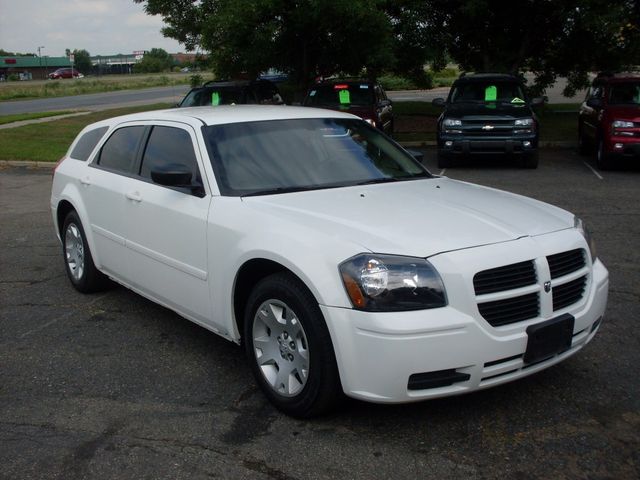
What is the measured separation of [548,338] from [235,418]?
1.67m

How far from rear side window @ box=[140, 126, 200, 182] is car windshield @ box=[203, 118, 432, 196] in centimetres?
17

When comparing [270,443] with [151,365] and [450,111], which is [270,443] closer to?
[151,365]

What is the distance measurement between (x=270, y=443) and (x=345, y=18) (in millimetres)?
13673

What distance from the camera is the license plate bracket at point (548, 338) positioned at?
355 cm

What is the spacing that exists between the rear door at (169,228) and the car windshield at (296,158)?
0.19 meters

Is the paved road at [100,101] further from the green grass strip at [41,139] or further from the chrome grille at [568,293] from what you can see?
the chrome grille at [568,293]

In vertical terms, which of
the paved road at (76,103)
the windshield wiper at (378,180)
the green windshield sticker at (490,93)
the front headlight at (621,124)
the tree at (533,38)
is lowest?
the paved road at (76,103)

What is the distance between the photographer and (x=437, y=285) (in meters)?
3.39

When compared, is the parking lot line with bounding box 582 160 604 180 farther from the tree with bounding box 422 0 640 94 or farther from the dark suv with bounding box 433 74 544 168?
the tree with bounding box 422 0 640 94

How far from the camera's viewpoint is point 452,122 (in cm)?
1380

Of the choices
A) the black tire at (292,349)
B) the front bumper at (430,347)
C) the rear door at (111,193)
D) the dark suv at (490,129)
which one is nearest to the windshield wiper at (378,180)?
the black tire at (292,349)

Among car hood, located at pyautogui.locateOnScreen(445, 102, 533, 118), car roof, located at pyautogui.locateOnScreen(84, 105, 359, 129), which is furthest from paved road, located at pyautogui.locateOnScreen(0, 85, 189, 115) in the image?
car roof, located at pyautogui.locateOnScreen(84, 105, 359, 129)

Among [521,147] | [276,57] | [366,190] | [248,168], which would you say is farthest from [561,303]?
[276,57]

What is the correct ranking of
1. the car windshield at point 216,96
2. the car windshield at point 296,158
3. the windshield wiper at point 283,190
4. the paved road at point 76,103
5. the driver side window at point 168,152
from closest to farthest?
1. the windshield wiper at point 283,190
2. the car windshield at point 296,158
3. the driver side window at point 168,152
4. the car windshield at point 216,96
5. the paved road at point 76,103
